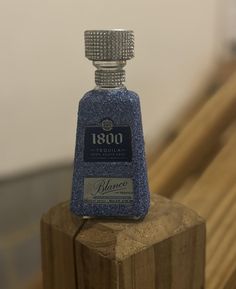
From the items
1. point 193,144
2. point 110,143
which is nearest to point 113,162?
point 110,143

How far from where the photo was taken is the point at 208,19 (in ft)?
4.70

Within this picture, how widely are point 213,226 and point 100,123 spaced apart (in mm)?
258

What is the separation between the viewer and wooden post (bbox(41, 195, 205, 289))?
514mm

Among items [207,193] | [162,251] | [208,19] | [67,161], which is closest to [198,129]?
[207,193]

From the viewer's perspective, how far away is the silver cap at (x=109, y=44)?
1.76 feet

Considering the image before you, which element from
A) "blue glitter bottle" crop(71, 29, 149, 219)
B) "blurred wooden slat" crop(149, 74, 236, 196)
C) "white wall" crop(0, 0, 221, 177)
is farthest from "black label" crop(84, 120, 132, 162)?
"white wall" crop(0, 0, 221, 177)

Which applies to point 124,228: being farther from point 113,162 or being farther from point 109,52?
point 109,52

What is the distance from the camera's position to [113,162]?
21.9 inches

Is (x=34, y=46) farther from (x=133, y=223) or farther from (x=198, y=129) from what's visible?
(x=133, y=223)

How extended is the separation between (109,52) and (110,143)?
91 mm

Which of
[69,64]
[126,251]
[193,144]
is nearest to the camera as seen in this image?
[126,251]

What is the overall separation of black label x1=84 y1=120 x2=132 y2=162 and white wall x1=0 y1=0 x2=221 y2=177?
499mm

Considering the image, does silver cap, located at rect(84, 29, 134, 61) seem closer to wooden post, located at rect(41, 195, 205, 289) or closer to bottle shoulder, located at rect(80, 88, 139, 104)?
bottle shoulder, located at rect(80, 88, 139, 104)

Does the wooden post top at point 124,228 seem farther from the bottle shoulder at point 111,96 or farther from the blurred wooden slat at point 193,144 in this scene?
the blurred wooden slat at point 193,144
